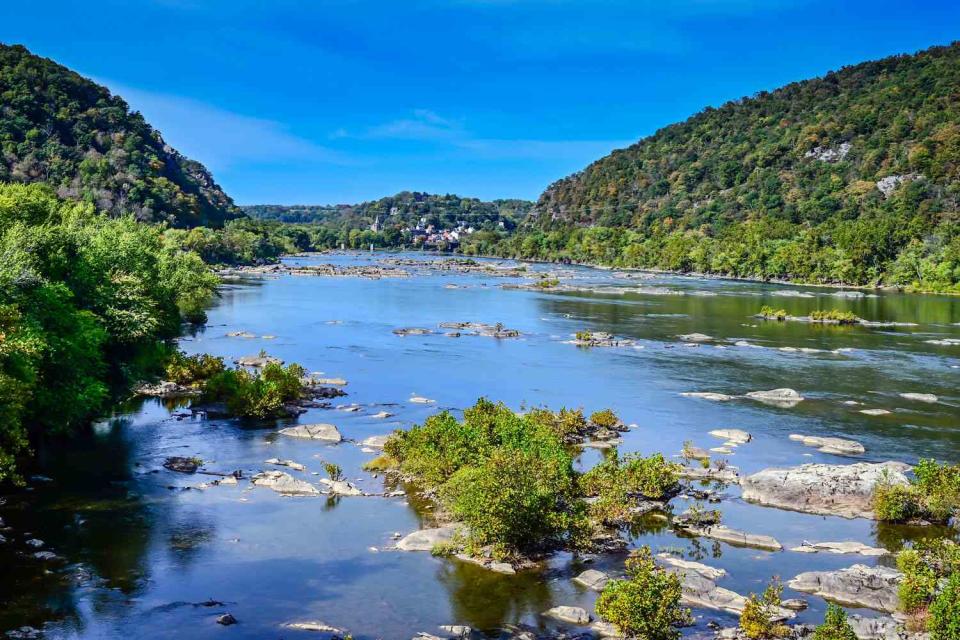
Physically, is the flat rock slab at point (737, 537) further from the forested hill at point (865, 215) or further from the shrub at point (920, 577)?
the forested hill at point (865, 215)

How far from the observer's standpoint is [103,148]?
18025 cm

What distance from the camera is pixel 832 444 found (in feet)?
118

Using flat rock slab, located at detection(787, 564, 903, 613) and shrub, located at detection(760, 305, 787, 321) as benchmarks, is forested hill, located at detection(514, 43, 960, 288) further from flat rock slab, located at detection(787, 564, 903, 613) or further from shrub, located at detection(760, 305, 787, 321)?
flat rock slab, located at detection(787, 564, 903, 613)

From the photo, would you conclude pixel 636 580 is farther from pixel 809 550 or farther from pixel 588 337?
pixel 588 337

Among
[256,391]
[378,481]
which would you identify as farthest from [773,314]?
[378,481]

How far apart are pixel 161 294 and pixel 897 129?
17539 cm

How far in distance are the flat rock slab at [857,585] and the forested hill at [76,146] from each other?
477 ft

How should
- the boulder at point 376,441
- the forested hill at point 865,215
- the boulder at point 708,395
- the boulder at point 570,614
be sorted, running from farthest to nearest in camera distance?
the forested hill at point 865,215
the boulder at point 708,395
the boulder at point 376,441
the boulder at point 570,614

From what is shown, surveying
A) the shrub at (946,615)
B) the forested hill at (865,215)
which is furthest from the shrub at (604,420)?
the forested hill at (865,215)

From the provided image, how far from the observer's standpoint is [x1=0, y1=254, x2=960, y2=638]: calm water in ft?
66.8

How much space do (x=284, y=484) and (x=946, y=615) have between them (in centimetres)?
2123

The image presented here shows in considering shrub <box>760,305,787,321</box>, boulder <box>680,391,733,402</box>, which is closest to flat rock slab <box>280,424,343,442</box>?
boulder <box>680,391,733,402</box>

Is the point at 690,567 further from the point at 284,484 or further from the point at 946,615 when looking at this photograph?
the point at 284,484

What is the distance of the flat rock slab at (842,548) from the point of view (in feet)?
79.0
